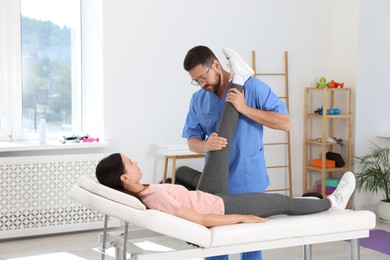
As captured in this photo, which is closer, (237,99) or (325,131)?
(237,99)

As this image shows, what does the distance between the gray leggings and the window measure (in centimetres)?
221

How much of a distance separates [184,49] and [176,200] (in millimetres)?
2580

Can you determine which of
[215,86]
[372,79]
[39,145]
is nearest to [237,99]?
[215,86]

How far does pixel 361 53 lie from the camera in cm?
506

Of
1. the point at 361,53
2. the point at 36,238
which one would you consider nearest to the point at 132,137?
the point at 36,238

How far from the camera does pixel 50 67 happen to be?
15.1 ft

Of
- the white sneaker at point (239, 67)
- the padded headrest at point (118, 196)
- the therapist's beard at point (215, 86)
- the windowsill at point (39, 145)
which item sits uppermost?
the white sneaker at point (239, 67)

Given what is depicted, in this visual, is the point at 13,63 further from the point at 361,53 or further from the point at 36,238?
the point at 361,53

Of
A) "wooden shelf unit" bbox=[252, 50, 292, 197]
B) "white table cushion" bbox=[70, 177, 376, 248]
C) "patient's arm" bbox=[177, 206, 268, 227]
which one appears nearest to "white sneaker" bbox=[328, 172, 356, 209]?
"white table cushion" bbox=[70, 177, 376, 248]

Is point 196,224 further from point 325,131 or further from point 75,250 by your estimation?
point 325,131

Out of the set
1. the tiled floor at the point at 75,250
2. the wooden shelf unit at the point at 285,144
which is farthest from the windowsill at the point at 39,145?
the wooden shelf unit at the point at 285,144

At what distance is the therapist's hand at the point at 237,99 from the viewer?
2.53 meters

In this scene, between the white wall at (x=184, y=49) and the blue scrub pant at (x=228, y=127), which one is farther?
the white wall at (x=184, y=49)

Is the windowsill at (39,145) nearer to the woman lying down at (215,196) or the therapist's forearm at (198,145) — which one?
the therapist's forearm at (198,145)
